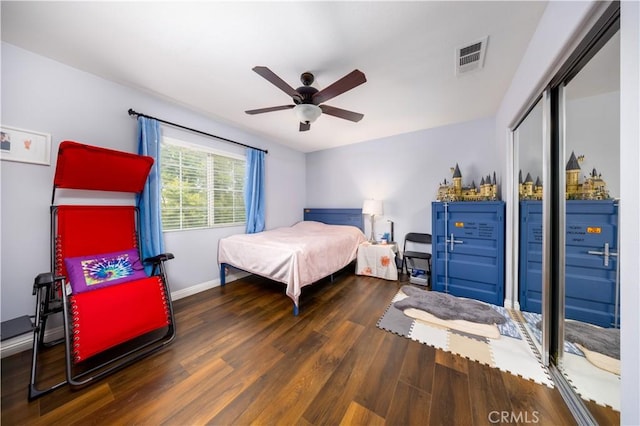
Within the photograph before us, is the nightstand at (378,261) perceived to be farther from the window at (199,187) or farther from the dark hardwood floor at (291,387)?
the window at (199,187)

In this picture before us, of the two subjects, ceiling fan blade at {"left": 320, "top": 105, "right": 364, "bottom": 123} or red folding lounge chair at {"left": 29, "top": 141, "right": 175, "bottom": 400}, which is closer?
red folding lounge chair at {"left": 29, "top": 141, "right": 175, "bottom": 400}

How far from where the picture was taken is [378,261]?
11.2 ft

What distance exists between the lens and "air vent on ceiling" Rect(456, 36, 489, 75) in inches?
67.1

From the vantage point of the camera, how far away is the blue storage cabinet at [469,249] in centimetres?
247

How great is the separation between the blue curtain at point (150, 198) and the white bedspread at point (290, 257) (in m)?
0.85

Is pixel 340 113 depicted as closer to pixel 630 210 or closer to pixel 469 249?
pixel 630 210

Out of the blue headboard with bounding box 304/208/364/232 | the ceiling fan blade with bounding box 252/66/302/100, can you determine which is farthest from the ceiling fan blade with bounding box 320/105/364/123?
the blue headboard with bounding box 304/208/364/232

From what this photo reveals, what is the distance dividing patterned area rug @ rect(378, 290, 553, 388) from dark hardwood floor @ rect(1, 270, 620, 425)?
0.09 m

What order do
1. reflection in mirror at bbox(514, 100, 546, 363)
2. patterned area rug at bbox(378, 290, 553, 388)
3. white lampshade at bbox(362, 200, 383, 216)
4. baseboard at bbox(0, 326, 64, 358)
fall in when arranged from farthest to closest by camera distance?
1. white lampshade at bbox(362, 200, 383, 216)
2. reflection in mirror at bbox(514, 100, 546, 363)
3. baseboard at bbox(0, 326, 64, 358)
4. patterned area rug at bbox(378, 290, 553, 388)

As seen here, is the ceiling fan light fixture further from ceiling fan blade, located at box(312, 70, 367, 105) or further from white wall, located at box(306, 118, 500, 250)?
white wall, located at box(306, 118, 500, 250)

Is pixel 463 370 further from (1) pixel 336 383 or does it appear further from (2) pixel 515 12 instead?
(2) pixel 515 12

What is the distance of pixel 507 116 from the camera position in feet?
7.66

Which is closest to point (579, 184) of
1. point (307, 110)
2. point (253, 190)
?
point (307, 110)

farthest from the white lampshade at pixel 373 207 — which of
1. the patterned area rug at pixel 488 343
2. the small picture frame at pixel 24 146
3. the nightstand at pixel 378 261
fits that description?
the small picture frame at pixel 24 146
